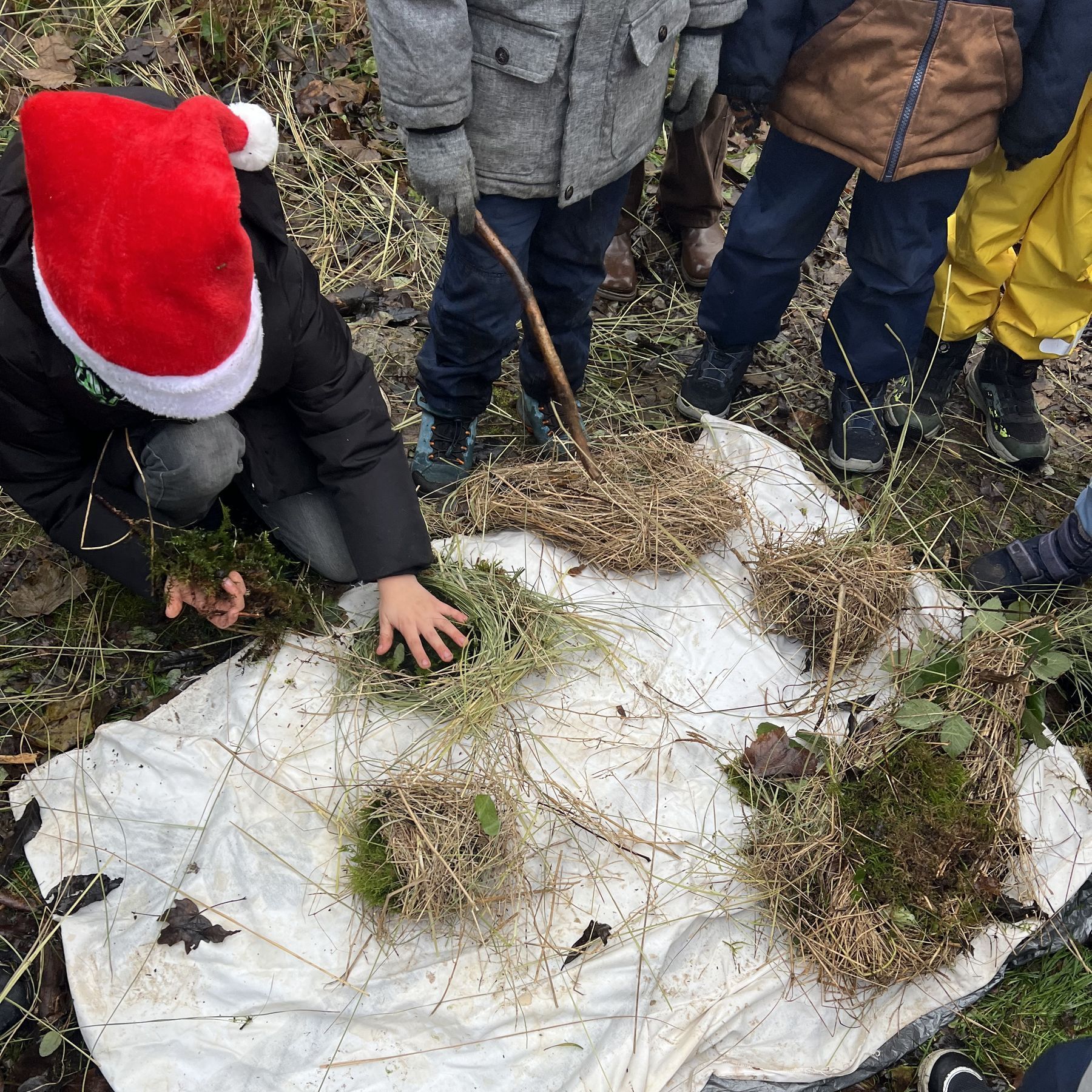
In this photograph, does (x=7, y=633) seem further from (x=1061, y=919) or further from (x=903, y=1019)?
(x=1061, y=919)

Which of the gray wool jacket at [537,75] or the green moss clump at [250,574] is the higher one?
the gray wool jacket at [537,75]

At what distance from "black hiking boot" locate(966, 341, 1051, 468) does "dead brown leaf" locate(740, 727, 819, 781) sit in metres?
1.41

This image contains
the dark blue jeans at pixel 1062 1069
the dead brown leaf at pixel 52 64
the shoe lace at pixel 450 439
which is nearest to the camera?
the dark blue jeans at pixel 1062 1069

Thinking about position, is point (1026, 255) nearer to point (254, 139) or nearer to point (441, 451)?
point (441, 451)

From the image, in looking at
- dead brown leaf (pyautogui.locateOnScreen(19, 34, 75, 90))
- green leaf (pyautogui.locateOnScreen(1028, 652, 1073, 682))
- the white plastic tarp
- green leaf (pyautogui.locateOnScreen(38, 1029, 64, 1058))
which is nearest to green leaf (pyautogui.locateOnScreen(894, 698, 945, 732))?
the white plastic tarp

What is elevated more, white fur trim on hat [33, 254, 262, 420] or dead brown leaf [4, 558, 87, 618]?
white fur trim on hat [33, 254, 262, 420]

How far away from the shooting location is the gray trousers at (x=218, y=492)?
1.88m

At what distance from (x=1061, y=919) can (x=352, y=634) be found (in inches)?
65.2

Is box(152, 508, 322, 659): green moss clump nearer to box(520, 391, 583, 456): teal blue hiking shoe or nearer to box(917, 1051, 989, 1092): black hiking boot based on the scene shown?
box(520, 391, 583, 456): teal blue hiking shoe

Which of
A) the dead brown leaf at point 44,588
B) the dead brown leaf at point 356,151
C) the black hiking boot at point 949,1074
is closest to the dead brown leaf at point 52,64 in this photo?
the dead brown leaf at point 356,151

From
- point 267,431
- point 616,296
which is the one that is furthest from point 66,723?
point 616,296

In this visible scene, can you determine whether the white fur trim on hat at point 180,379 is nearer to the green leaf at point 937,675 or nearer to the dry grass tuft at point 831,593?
the dry grass tuft at point 831,593

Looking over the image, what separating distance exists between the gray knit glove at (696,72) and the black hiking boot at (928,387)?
3.52 ft

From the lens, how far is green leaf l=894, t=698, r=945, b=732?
1.98 m
